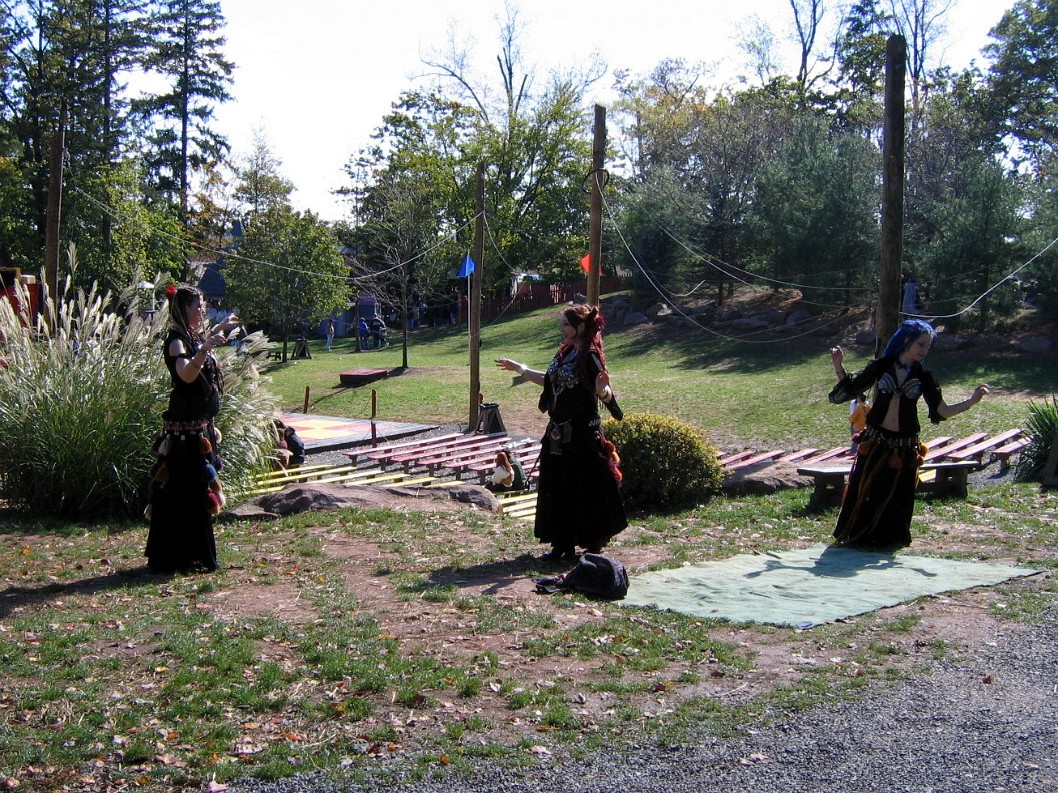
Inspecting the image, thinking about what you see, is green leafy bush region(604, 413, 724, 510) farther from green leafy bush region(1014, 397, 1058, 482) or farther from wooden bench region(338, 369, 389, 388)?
wooden bench region(338, 369, 389, 388)

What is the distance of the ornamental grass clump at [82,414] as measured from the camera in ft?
31.4

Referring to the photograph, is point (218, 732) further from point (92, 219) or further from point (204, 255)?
point (204, 255)

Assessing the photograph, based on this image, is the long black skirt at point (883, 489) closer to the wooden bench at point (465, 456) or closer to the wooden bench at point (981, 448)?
the wooden bench at point (981, 448)

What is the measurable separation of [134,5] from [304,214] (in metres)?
13.0

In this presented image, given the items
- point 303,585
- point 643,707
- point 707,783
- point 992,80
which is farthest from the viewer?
point 992,80

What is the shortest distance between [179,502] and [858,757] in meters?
4.83

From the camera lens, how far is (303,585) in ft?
22.5

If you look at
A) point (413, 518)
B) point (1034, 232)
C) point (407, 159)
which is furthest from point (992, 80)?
point (413, 518)

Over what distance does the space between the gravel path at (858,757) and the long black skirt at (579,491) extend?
292 cm

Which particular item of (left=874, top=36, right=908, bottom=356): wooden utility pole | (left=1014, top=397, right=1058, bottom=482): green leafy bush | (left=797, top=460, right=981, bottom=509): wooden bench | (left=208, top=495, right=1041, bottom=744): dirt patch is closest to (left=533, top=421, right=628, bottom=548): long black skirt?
(left=208, top=495, right=1041, bottom=744): dirt patch

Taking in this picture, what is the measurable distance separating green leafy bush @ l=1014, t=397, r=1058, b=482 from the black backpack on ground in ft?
25.5

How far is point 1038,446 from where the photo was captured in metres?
12.6

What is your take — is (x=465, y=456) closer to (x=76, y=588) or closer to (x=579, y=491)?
(x=579, y=491)

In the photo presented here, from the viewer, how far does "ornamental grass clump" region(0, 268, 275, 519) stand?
9.57 metres
